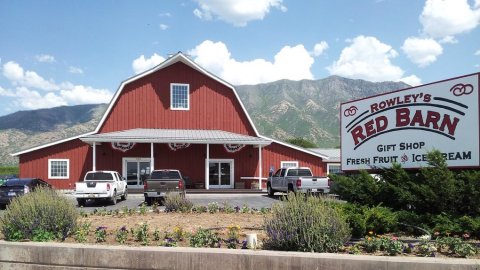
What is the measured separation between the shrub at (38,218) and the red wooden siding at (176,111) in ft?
83.0

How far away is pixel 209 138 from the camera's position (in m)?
30.9

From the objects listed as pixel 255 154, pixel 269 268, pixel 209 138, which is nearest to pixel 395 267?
pixel 269 268

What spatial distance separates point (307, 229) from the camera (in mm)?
6602

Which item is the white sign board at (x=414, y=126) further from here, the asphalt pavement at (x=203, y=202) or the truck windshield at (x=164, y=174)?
the truck windshield at (x=164, y=174)

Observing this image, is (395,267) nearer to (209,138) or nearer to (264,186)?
(209,138)

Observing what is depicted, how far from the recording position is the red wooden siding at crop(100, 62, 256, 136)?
109 feet

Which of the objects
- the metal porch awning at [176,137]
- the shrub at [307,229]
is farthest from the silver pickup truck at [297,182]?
the shrub at [307,229]

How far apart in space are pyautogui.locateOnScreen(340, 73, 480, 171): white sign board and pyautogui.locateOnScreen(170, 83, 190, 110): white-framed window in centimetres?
2407

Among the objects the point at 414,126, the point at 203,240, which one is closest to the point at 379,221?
the point at 414,126

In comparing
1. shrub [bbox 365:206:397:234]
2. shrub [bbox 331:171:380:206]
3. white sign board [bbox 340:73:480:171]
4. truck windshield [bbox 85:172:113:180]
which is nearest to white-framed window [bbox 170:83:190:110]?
truck windshield [bbox 85:172:113:180]

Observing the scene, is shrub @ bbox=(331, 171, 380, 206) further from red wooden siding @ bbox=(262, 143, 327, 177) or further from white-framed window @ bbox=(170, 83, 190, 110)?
white-framed window @ bbox=(170, 83, 190, 110)

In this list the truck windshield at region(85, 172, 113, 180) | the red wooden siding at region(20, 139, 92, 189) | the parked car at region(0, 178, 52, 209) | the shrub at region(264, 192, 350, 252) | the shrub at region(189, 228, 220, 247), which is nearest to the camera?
the shrub at region(264, 192, 350, 252)

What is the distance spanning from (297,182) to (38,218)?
17698 mm

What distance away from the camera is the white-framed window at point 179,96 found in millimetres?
33969
